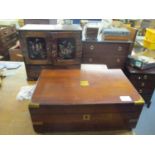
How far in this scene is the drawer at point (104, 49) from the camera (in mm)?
1535

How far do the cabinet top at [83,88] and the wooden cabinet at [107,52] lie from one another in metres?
0.56

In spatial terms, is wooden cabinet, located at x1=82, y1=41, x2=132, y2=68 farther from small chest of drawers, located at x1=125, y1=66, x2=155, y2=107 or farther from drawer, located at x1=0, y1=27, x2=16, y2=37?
drawer, located at x1=0, y1=27, x2=16, y2=37

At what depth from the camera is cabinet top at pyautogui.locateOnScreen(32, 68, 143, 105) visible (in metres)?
0.74

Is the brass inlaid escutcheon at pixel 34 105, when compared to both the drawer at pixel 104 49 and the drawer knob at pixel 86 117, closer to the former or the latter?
the drawer knob at pixel 86 117

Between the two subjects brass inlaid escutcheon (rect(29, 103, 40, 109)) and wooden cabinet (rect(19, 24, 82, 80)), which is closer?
brass inlaid escutcheon (rect(29, 103, 40, 109))

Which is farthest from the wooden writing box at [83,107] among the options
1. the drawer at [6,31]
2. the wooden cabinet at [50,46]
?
the drawer at [6,31]

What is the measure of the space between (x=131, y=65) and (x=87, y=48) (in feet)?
1.93

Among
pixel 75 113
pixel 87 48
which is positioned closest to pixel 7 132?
pixel 75 113

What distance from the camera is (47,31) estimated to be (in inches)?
42.3

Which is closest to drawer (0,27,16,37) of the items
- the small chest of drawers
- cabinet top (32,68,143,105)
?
cabinet top (32,68,143,105)

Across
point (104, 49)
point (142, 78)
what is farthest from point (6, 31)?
point (142, 78)

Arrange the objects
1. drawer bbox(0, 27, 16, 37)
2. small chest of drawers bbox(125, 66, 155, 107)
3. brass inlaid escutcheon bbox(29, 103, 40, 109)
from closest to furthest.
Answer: brass inlaid escutcheon bbox(29, 103, 40, 109) → small chest of drawers bbox(125, 66, 155, 107) → drawer bbox(0, 27, 16, 37)

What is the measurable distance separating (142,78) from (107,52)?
540 millimetres
